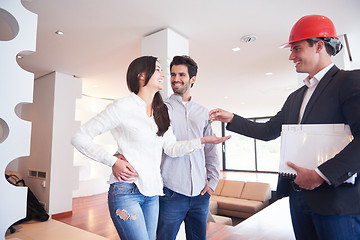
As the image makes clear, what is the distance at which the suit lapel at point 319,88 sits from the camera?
107 cm

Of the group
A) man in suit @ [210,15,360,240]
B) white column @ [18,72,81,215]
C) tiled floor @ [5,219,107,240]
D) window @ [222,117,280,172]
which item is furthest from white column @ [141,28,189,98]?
window @ [222,117,280,172]

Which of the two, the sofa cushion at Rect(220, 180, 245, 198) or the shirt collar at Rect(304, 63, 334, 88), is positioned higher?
the shirt collar at Rect(304, 63, 334, 88)

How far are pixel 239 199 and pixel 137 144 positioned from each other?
5624 millimetres

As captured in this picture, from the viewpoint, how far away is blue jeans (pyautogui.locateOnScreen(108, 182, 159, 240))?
1.09 m

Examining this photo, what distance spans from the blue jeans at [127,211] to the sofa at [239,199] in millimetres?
4571

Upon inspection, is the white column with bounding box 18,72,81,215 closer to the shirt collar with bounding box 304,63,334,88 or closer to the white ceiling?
the white ceiling

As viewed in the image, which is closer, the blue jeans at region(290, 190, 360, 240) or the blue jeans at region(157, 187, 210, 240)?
the blue jeans at region(290, 190, 360, 240)

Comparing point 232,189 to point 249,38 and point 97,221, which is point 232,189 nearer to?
point 97,221

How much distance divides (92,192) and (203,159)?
19.9ft

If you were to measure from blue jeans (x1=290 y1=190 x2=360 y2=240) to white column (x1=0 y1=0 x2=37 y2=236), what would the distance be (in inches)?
57.6

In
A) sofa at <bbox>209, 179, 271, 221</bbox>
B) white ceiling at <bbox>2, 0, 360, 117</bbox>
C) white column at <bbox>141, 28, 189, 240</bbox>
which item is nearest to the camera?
white ceiling at <bbox>2, 0, 360, 117</bbox>

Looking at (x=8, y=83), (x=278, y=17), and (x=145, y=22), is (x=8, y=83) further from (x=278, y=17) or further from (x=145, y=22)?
(x=278, y=17)

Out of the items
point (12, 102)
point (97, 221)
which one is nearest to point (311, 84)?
point (12, 102)

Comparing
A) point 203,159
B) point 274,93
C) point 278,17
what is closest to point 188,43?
point 278,17
